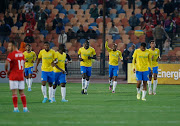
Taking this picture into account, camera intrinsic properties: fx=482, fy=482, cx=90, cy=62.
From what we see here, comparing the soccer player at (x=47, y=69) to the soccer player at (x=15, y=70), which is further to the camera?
the soccer player at (x=47, y=69)

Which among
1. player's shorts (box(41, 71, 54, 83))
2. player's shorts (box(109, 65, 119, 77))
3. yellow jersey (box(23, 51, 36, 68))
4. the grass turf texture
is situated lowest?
the grass turf texture

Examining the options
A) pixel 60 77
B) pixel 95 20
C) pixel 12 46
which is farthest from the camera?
pixel 95 20

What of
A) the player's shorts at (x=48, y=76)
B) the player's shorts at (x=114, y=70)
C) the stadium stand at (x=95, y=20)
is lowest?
the player's shorts at (x=114, y=70)

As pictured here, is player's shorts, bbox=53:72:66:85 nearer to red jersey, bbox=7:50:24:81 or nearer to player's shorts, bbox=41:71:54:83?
player's shorts, bbox=41:71:54:83

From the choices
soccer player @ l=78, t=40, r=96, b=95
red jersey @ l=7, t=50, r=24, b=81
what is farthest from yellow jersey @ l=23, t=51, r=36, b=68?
red jersey @ l=7, t=50, r=24, b=81

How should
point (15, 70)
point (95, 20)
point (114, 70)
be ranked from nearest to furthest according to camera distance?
point (15, 70) < point (114, 70) < point (95, 20)

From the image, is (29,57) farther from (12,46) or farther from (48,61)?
(12,46)

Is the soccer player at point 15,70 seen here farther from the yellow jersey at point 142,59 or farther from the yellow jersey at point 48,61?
the yellow jersey at point 142,59

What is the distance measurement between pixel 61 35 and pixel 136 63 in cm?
1487

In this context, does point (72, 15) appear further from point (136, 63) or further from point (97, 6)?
point (136, 63)

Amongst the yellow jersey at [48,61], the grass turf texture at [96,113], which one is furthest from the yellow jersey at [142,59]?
the yellow jersey at [48,61]

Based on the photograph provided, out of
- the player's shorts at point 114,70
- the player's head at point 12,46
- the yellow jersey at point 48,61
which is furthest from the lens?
the player's shorts at point 114,70

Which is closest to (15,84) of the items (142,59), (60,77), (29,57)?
(60,77)

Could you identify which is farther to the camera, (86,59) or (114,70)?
(114,70)
